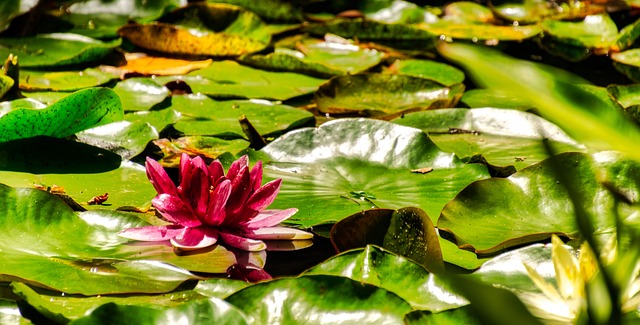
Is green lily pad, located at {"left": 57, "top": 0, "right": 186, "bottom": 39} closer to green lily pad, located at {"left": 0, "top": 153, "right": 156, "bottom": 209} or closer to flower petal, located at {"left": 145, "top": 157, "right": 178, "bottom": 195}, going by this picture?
green lily pad, located at {"left": 0, "top": 153, "right": 156, "bottom": 209}

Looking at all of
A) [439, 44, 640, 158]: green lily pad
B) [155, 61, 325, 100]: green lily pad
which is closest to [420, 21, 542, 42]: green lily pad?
[155, 61, 325, 100]: green lily pad

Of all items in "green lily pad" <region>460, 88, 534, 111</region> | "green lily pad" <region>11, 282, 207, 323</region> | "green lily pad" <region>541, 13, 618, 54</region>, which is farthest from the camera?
"green lily pad" <region>541, 13, 618, 54</region>

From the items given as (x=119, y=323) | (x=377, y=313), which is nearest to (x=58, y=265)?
(x=119, y=323)

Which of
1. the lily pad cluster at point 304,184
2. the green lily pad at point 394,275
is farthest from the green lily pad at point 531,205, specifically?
the green lily pad at point 394,275

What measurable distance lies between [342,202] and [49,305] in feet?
1.99

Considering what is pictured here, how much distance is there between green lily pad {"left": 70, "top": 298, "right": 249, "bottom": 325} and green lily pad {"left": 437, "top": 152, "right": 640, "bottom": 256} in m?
0.53

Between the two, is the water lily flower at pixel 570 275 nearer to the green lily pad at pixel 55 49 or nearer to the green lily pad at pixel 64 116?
the green lily pad at pixel 64 116

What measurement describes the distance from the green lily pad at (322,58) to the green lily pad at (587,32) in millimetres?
841

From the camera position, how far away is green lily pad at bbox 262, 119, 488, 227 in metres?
1.47

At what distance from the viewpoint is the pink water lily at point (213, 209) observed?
4.09ft

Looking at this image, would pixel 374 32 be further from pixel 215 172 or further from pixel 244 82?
pixel 215 172

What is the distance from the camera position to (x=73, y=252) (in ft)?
3.89

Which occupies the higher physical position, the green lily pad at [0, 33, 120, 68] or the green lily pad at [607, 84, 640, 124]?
the green lily pad at [0, 33, 120, 68]

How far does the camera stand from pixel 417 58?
2924mm
